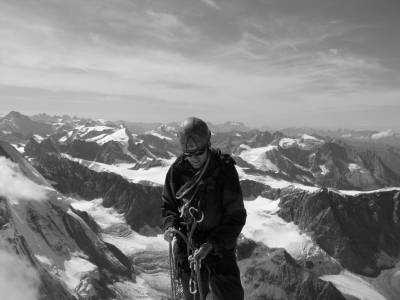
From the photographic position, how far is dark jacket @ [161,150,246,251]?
31.3ft

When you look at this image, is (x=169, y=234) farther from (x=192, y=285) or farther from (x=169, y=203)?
(x=192, y=285)

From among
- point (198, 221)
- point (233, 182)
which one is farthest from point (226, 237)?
point (233, 182)

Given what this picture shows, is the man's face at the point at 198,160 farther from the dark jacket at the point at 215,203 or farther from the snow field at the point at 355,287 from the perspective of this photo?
the snow field at the point at 355,287

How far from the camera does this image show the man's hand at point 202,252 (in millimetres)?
9164

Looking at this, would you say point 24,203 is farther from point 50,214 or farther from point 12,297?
point 12,297

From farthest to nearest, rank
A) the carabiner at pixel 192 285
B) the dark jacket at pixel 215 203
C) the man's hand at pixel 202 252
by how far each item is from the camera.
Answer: the carabiner at pixel 192 285, the dark jacket at pixel 215 203, the man's hand at pixel 202 252

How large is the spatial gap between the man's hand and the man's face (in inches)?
108

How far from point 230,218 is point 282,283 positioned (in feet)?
531

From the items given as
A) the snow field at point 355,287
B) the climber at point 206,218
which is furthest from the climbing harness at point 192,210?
the snow field at point 355,287

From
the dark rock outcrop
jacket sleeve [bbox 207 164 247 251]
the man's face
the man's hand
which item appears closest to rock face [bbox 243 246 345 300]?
the dark rock outcrop

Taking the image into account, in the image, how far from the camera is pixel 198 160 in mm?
10492

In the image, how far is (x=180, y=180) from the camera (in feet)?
35.4

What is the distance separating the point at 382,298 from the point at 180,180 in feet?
714

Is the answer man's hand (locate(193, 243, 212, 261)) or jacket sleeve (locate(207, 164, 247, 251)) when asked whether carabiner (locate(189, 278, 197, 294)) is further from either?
jacket sleeve (locate(207, 164, 247, 251))
